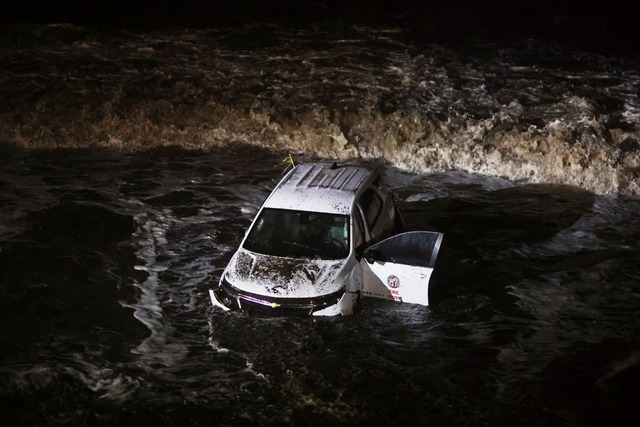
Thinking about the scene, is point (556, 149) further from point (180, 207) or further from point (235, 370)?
point (235, 370)

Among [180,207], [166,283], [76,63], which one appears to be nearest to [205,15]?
[76,63]


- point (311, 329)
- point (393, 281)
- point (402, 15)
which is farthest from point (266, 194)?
point (402, 15)

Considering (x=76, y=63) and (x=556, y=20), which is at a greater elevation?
(x=556, y=20)

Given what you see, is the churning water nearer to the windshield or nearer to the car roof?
the windshield

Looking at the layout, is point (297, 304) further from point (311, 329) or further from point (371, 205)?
point (371, 205)

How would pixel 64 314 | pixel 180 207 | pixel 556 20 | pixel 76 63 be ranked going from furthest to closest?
pixel 556 20 < pixel 76 63 < pixel 180 207 < pixel 64 314

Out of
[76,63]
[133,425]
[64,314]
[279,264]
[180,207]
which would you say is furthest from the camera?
[76,63]

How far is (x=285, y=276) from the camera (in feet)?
28.7

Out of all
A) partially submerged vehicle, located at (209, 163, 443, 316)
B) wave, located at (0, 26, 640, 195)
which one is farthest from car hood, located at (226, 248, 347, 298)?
wave, located at (0, 26, 640, 195)

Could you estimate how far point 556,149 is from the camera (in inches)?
640

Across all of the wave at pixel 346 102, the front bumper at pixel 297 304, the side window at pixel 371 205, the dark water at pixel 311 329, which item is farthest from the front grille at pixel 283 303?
the wave at pixel 346 102

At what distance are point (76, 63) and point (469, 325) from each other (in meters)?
17.1

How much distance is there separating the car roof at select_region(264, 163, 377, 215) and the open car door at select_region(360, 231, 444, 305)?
76cm

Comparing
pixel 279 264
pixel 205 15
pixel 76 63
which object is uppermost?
pixel 205 15
